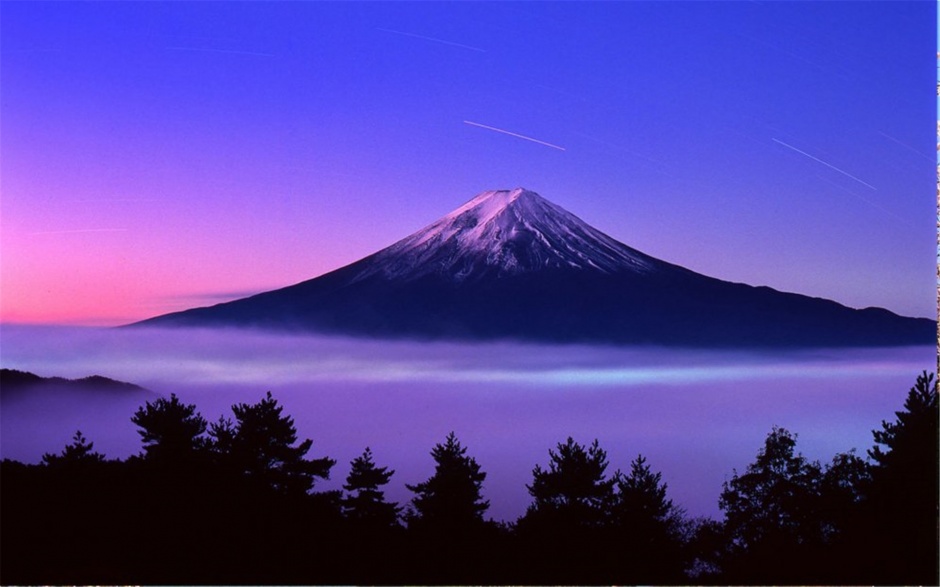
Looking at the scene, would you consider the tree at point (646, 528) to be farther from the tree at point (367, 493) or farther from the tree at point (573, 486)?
the tree at point (367, 493)

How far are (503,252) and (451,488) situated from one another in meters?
23.9

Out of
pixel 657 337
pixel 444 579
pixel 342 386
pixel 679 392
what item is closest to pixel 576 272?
pixel 657 337

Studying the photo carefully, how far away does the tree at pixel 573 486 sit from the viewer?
16.0 metres

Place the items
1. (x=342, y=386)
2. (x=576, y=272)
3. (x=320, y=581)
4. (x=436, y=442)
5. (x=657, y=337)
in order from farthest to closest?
(x=576, y=272) < (x=657, y=337) < (x=342, y=386) < (x=436, y=442) < (x=320, y=581)

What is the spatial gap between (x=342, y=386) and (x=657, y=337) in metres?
18.8

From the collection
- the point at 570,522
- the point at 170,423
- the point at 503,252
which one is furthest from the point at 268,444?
the point at 503,252

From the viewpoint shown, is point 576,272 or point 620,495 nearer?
point 620,495

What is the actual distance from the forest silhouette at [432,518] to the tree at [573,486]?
1.4 inches

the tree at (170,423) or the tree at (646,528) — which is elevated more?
the tree at (170,423)

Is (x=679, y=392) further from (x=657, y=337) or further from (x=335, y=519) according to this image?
(x=657, y=337)

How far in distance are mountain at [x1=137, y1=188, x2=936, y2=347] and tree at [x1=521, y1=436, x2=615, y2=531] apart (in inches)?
396

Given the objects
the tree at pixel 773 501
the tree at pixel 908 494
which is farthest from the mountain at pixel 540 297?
the tree at pixel 908 494

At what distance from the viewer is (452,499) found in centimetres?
1633

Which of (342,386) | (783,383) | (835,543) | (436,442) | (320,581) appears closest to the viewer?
(320,581)
